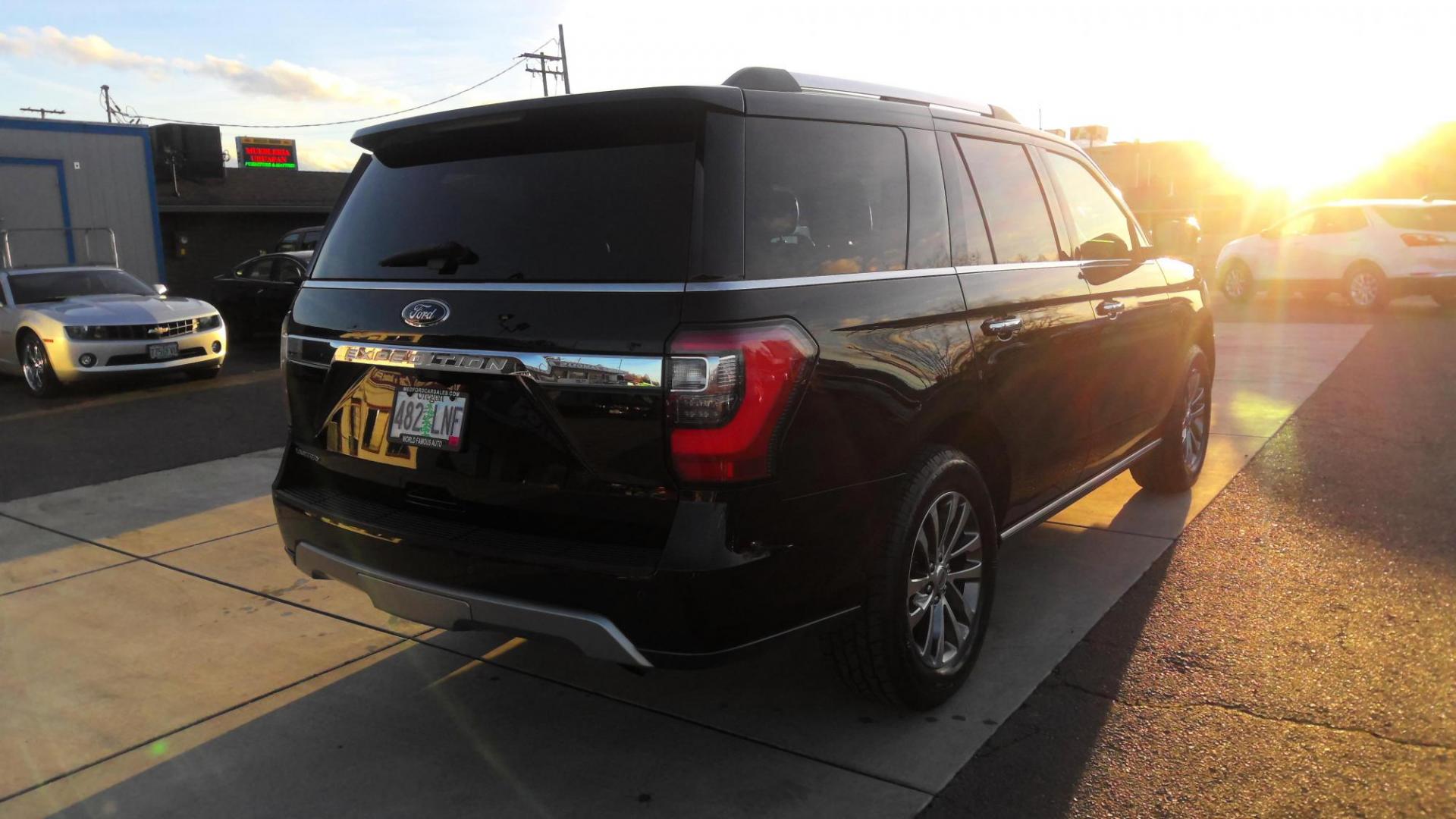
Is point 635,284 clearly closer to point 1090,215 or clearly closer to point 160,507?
point 1090,215

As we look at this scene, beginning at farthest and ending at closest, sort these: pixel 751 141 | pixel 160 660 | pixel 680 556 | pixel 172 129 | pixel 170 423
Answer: pixel 172 129 < pixel 170 423 < pixel 160 660 < pixel 751 141 < pixel 680 556

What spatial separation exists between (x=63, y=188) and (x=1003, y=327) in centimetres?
2293

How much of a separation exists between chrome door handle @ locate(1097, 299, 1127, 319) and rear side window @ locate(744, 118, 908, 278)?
4.64 feet

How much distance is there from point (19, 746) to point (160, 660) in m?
0.65

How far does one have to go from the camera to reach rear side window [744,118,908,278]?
116 inches

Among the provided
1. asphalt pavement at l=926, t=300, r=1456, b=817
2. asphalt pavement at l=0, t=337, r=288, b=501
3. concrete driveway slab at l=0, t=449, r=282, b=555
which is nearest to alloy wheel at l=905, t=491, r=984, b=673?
asphalt pavement at l=926, t=300, r=1456, b=817

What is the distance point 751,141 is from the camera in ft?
9.77

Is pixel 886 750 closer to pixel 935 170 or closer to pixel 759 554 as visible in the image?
pixel 759 554

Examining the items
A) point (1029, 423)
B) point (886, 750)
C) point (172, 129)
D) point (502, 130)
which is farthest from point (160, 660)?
point (172, 129)

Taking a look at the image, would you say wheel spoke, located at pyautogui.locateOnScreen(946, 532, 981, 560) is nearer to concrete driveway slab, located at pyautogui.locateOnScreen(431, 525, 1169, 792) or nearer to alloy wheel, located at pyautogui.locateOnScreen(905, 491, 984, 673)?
alloy wheel, located at pyautogui.locateOnScreen(905, 491, 984, 673)

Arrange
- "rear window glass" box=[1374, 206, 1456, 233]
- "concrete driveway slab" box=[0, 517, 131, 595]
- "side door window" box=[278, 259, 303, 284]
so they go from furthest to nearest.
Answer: "rear window glass" box=[1374, 206, 1456, 233] < "side door window" box=[278, 259, 303, 284] < "concrete driveway slab" box=[0, 517, 131, 595]

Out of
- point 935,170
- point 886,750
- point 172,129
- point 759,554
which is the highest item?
point 172,129

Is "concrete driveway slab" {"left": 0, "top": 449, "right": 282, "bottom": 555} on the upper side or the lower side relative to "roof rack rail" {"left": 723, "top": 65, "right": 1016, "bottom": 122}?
lower

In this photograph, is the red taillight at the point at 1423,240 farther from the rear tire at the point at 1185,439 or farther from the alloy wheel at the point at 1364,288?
the rear tire at the point at 1185,439
